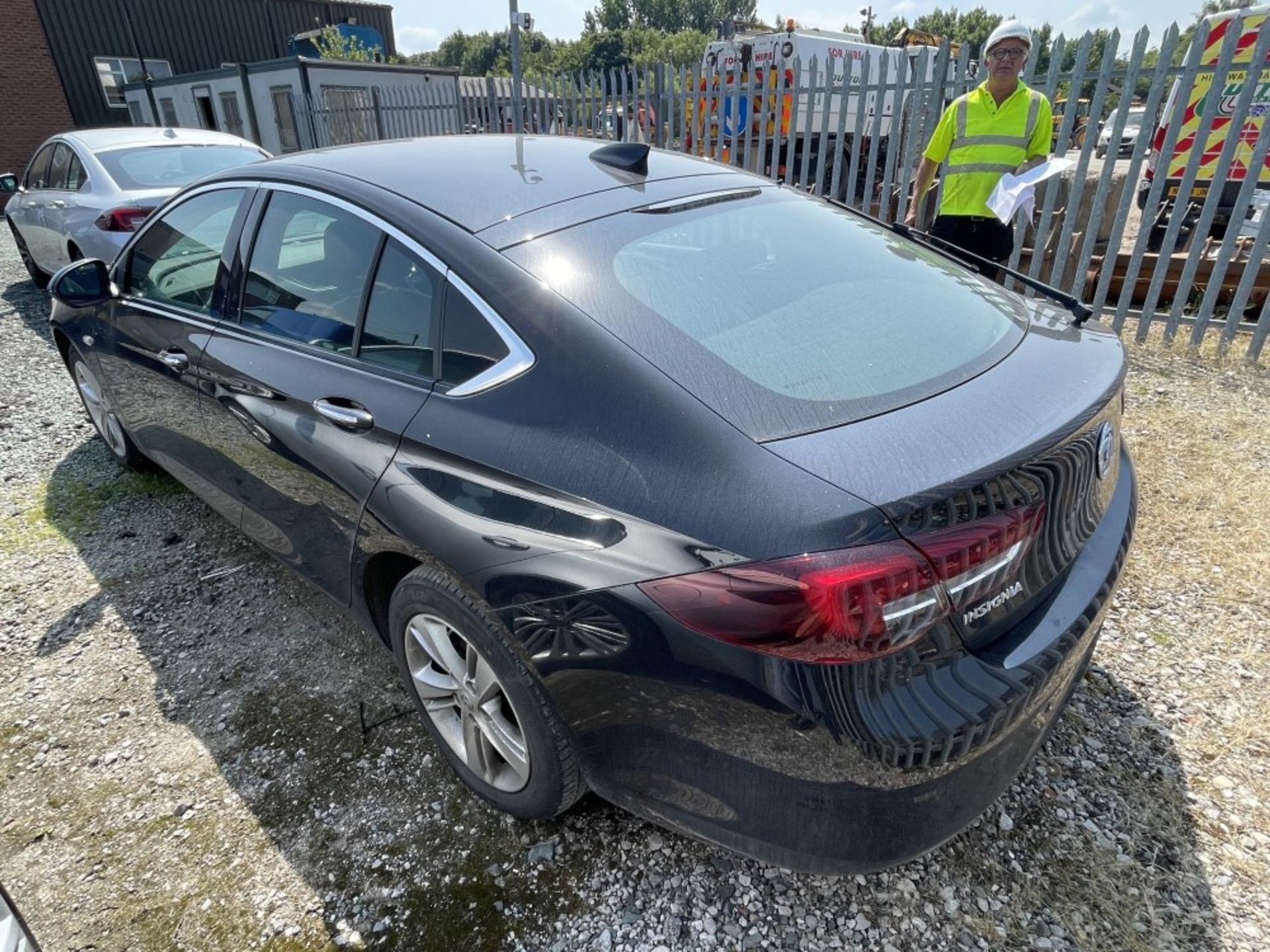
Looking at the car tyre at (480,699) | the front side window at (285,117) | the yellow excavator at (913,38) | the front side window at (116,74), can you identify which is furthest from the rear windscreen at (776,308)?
the front side window at (116,74)

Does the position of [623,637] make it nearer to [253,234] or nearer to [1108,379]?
[1108,379]

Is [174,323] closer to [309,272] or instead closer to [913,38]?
[309,272]

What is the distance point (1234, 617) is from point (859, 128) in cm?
538

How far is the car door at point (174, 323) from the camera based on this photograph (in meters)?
2.65

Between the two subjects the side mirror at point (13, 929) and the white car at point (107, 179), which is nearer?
the side mirror at point (13, 929)

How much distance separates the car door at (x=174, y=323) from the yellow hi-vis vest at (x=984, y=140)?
417 centimetres

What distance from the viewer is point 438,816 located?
6.74 feet

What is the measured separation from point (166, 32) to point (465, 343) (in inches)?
1119

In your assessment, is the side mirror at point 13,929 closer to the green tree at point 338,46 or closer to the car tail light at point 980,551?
the car tail light at point 980,551

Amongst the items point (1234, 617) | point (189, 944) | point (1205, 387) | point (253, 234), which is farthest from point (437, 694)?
point (1205, 387)

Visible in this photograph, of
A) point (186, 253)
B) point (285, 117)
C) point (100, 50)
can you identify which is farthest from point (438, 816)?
point (100, 50)

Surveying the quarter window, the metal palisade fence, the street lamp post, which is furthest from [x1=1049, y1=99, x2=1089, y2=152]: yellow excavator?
the quarter window

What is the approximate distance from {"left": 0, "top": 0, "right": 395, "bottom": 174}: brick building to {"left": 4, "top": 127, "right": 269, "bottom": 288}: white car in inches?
701

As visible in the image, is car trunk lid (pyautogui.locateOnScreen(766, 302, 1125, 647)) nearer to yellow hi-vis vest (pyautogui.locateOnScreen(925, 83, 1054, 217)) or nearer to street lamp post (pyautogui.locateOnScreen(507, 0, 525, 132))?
yellow hi-vis vest (pyautogui.locateOnScreen(925, 83, 1054, 217))
